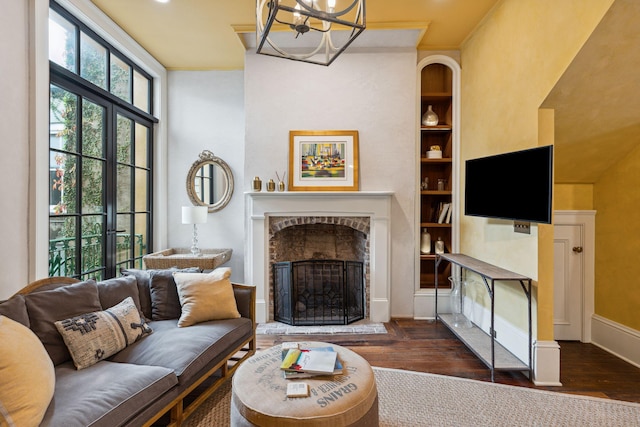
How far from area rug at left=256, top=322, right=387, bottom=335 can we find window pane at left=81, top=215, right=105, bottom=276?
5.67ft

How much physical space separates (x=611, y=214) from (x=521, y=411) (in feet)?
6.55

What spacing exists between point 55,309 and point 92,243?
58.8 inches

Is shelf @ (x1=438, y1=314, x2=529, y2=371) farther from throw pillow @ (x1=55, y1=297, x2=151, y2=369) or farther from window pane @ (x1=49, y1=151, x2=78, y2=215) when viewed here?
window pane @ (x1=49, y1=151, x2=78, y2=215)

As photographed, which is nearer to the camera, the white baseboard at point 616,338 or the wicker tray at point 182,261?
the white baseboard at point 616,338

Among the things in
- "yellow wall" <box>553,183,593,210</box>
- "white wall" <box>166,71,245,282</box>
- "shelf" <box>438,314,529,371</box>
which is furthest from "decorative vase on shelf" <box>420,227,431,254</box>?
"white wall" <box>166,71,245,282</box>

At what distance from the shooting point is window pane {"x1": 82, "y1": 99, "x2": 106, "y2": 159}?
119 inches

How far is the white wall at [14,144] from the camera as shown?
219 cm

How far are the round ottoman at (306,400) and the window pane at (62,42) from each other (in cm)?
295

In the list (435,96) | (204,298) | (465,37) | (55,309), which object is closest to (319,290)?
(204,298)

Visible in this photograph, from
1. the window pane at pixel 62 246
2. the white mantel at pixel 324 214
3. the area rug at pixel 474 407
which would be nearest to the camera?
the area rug at pixel 474 407

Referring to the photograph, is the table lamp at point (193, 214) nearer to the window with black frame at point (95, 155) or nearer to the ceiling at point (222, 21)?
the window with black frame at point (95, 155)

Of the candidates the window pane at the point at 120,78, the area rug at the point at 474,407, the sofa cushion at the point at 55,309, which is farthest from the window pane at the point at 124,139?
A: the area rug at the point at 474,407

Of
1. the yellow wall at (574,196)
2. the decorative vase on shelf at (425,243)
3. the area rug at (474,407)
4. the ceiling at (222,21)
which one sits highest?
the ceiling at (222,21)

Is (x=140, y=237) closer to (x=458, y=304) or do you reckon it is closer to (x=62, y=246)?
(x=62, y=246)
